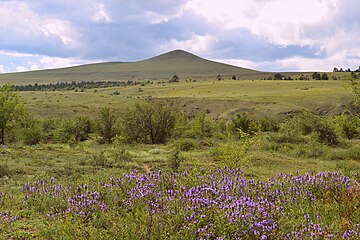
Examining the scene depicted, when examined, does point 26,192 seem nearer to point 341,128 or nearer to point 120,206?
point 120,206

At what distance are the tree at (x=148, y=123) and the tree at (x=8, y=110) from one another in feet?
26.2

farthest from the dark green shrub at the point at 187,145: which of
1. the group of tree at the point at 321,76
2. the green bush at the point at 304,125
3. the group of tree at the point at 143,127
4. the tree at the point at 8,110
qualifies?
the group of tree at the point at 321,76

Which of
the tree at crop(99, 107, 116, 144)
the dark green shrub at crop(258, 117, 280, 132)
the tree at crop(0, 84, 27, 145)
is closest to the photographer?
the tree at crop(0, 84, 27, 145)

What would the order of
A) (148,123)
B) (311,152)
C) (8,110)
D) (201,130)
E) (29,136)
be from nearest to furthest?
1. (311,152)
2. (8,110)
3. (29,136)
4. (148,123)
5. (201,130)

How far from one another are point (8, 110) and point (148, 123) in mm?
10399

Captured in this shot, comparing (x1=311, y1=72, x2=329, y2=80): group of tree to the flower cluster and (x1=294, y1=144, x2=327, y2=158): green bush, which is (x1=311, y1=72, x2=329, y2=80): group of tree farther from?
the flower cluster

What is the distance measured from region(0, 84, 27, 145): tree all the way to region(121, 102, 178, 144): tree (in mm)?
8000

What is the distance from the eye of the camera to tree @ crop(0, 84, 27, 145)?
93.1 ft

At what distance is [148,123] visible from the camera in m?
29.7

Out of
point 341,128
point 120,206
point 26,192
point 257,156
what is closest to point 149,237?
point 120,206

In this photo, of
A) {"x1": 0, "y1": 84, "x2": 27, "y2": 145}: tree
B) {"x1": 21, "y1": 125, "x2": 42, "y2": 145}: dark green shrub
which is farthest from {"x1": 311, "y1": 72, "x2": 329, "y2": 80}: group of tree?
{"x1": 0, "y1": 84, "x2": 27, "y2": 145}: tree

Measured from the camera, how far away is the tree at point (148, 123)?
29578 millimetres

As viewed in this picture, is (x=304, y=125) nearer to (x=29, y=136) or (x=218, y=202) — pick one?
(x=29, y=136)

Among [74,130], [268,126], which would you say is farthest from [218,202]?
[268,126]
